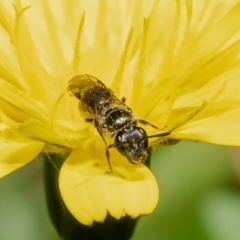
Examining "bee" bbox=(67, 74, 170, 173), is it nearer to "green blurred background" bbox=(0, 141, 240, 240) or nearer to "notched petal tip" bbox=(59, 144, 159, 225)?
"notched petal tip" bbox=(59, 144, 159, 225)

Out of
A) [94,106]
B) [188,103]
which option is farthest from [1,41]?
[188,103]

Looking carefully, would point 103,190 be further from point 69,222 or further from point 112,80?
point 112,80

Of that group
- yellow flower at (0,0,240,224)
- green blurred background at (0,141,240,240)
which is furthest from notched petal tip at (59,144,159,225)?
green blurred background at (0,141,240,240)

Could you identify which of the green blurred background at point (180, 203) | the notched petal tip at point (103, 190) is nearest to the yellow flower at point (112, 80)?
the notched petal tip at point (103, 190)

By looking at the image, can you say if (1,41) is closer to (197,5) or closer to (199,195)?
(197,5)

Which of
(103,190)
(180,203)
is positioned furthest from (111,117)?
(180,203)

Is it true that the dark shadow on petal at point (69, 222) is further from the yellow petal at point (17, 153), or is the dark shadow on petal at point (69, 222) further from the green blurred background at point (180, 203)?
the green blurred background at point (180, 203)
